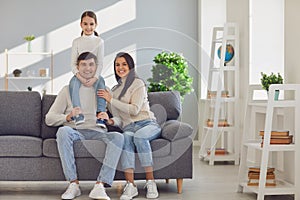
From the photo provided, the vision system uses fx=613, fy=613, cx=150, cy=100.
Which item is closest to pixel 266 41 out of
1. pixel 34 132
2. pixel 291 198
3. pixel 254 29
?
pixel 254 29

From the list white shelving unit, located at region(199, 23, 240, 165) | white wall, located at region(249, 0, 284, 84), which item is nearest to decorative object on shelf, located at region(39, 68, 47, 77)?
white shelving unit, located at region(199, 23, 240, 165)

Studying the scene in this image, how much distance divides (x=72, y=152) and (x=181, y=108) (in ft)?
2.71

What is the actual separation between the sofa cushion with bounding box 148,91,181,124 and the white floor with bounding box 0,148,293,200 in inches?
22.5

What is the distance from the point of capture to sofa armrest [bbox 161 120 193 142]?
4.30 metres

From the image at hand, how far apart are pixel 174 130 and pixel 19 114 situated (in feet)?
4.06

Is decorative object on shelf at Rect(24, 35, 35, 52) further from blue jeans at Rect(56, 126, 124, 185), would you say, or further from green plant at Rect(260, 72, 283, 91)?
green plant at Rect(260, 72, 283, 91)

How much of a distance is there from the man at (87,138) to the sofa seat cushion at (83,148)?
0.13 feet

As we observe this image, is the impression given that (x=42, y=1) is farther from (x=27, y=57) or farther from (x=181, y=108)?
(x=181, y=108)

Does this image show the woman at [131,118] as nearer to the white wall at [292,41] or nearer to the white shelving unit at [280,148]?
the white shelving unit at [280,148]

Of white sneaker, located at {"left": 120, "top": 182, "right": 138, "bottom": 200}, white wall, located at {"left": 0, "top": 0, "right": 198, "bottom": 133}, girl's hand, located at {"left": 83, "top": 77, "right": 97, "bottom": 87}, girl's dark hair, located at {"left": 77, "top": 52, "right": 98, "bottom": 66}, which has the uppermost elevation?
white wall, located at {"left": 0, "top": 0, "right": 198, "bottom": 133}

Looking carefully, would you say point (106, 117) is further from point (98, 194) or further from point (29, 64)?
point (29, 64)

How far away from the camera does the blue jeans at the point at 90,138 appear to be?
4215mm

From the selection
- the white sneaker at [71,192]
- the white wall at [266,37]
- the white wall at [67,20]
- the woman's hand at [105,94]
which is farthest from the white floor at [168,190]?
the white wall at [67,20]

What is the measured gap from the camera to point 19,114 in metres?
4.72
